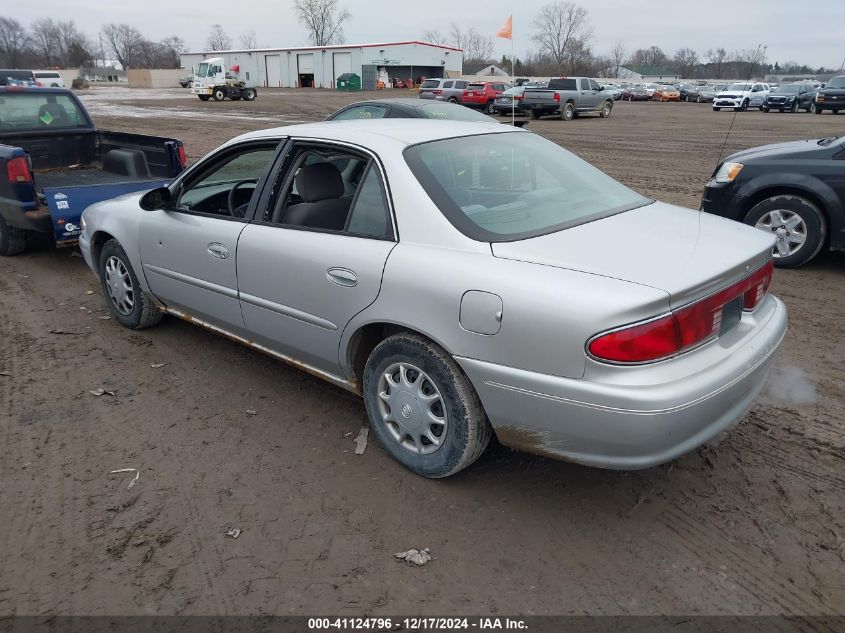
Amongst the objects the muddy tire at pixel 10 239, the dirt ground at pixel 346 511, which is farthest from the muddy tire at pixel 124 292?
the muddy tire at pixel 10 239

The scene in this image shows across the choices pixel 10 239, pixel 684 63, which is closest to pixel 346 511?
pixel 10 239

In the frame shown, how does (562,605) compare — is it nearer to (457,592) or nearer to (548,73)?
(457,592)

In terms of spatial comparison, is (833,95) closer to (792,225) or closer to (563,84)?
(563,84)

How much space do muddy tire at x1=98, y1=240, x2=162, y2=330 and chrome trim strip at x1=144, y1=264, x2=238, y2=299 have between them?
340mm

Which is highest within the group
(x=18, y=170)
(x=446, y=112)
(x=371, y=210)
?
(x=446, y=112)

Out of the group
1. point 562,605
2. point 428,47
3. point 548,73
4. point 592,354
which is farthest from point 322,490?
point 548,73

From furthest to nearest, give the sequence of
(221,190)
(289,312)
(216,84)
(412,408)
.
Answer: (216,84), (221,190), (289,312), (412,408)

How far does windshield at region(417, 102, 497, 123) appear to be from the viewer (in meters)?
9.52

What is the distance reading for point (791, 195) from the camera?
6398 mm

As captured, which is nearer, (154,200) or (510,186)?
(510,186)

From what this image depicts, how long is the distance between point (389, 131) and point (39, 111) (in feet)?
21.8

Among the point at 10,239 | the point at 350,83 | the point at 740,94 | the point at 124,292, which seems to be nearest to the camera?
the point at 124,292

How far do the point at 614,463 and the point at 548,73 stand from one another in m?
98.6

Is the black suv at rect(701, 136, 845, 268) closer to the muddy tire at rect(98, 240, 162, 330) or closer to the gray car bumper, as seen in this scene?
the gray car bumper
